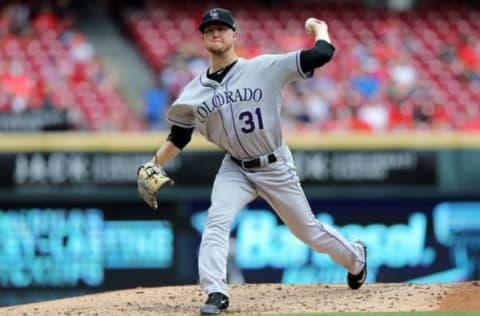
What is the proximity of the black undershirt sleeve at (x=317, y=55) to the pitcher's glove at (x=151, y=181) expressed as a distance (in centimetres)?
98

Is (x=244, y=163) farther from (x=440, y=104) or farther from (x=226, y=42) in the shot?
(x=440, y=104)

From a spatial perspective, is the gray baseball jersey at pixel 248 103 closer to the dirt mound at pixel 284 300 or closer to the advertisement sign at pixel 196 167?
the dirt mound at pixel 284 300

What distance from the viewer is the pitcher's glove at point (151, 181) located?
620 cm

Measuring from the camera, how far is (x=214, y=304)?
586cm

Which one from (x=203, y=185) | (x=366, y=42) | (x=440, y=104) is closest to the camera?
(x=203, y=185)

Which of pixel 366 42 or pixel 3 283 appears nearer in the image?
pixel 3 283

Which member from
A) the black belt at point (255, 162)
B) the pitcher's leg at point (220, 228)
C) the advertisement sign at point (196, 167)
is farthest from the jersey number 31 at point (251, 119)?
the advertisement sign at point (196, 167)

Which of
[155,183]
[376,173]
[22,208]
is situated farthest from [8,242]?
[155,183]

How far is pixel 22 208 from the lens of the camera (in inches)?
445

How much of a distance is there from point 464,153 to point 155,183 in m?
5.69

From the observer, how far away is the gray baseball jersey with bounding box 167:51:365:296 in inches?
236

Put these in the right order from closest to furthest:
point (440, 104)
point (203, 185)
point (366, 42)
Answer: point (203, 185)
point (440, 104)
point (366, 42)

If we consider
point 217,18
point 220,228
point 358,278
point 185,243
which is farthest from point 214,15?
point 185,243

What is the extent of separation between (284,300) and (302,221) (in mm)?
521
